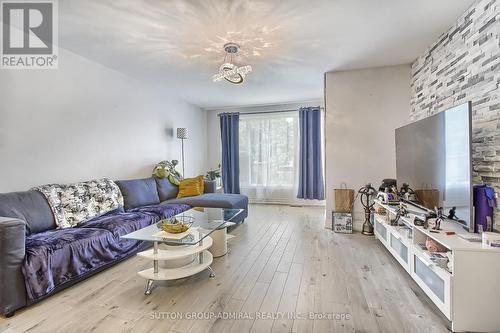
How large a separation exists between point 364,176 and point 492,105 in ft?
6.17

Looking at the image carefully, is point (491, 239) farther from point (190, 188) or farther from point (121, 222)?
point (190, 188)

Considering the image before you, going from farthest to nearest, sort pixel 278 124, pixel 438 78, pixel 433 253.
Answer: pixel 278 124 < pixel 438 78 < pixel 433 253

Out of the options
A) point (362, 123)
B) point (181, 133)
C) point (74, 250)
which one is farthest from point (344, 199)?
point (74, 250)

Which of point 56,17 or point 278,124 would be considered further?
point 278,124

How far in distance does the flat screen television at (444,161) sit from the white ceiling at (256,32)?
0.98m

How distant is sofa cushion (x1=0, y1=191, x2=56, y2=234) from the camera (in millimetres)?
2127

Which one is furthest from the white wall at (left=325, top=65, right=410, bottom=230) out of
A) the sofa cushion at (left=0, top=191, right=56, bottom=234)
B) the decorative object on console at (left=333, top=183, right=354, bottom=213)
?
the sofa cushion at (left=0, top=191, right=56, bottom=234)

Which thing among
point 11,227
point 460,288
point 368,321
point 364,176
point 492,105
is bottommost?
point 368,321

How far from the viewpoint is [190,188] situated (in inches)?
167

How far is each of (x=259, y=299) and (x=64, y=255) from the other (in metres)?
1.61

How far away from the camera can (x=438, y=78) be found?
2.64 m

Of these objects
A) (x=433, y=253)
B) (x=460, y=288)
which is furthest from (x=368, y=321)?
(x=433, y=253)

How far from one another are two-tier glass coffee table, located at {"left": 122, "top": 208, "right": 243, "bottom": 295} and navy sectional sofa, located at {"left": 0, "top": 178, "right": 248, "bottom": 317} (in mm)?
391

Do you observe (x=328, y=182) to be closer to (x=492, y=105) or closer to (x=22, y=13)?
(x=492, y=105)
